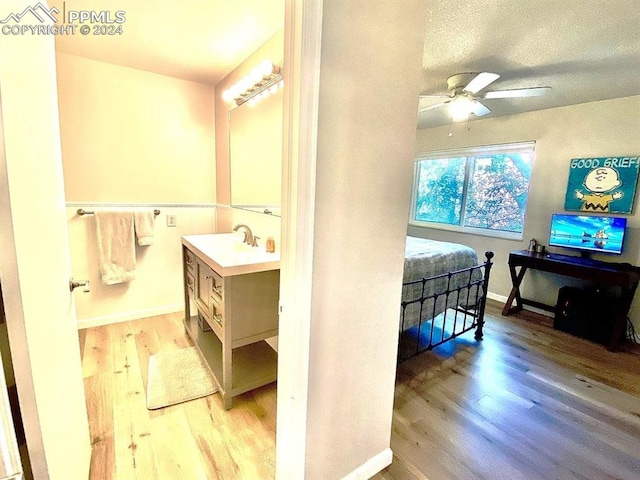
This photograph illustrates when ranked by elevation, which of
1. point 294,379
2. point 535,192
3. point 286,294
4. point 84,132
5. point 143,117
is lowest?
point 294,379

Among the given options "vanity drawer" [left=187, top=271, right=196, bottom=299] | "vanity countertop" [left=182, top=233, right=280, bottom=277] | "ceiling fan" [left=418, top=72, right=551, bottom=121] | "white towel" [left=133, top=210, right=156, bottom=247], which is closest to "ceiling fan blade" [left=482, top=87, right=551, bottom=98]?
"ceiling fan" [left=418, top=72, right=551, bottom=121]

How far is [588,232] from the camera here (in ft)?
9.84

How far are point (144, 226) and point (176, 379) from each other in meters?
1.43

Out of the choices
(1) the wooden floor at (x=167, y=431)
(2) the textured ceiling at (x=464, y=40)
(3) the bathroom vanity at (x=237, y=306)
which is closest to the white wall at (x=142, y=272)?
(1) the wooden floor at (x=167, y=431)

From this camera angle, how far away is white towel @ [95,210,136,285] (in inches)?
102

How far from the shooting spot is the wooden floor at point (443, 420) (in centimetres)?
146

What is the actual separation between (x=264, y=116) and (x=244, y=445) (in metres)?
2.10

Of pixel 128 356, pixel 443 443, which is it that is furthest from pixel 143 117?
pixel 443 443

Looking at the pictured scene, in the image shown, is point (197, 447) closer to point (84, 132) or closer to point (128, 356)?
point (128, 356)

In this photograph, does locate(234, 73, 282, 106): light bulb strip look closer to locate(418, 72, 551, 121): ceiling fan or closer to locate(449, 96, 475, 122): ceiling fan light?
locate(418, 72, 551, 121): ceiling fan

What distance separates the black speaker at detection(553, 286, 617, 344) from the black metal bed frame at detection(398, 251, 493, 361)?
90cm

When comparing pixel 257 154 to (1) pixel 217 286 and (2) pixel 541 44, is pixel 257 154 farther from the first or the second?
(2) pixel 541 44

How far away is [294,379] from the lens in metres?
1.08

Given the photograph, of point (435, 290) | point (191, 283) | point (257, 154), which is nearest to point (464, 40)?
point (257, 154)
